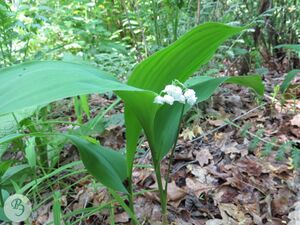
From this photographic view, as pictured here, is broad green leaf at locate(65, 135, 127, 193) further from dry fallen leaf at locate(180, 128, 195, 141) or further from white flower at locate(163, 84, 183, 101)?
dry fallen leaf at locate(180, 128, 195, 141)

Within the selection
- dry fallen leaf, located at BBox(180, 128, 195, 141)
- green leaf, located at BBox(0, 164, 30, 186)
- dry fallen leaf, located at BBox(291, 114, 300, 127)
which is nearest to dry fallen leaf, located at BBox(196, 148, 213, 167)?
dry fallen leaf, located at BBox(180, 128, 195, 141)

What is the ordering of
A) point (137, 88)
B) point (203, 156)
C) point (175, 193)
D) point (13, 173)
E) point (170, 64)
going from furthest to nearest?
point (203, 156), point (175, 193), point (13, 173), point (170, 64), point (137, 88)

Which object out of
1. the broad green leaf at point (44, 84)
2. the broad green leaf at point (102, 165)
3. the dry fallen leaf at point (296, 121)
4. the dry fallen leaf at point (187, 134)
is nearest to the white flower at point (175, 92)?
the broad green leaf at point (44, 84)

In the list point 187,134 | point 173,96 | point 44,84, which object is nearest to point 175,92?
point 173,96

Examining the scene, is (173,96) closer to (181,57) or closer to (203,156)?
(181,57)

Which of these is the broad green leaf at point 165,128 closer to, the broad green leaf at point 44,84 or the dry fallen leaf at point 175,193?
the broad green leaf at point 44,84

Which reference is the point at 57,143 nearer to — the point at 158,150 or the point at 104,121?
the point at 104,121

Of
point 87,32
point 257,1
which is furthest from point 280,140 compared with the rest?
point 87,32
